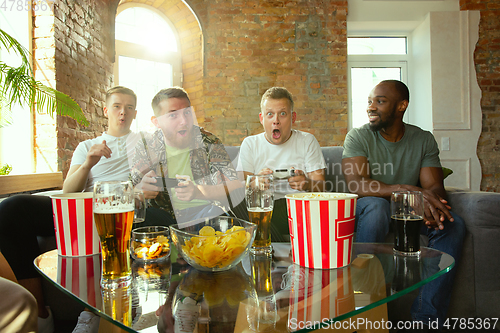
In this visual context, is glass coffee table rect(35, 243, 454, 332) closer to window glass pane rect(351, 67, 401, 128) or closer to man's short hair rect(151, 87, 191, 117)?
man's short hair rect(151, 87, 191, 117)

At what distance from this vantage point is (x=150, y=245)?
2.37ft

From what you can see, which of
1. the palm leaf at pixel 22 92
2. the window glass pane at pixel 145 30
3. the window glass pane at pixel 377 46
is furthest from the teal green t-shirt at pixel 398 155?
the window glass pane at pixel 145 30

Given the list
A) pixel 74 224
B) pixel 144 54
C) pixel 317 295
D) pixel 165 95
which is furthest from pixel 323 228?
pixel 144 54

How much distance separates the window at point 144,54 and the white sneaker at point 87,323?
264 cm

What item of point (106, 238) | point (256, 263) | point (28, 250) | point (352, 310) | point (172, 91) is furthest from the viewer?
point (172, 91)

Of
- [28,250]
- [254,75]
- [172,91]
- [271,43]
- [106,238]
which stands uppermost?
[271,43]

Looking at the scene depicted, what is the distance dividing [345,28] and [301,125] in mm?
1274

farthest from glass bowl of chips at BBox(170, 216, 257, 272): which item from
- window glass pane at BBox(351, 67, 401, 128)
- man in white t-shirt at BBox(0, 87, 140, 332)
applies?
window glass pane at BBox(351, 67, 401, 128)

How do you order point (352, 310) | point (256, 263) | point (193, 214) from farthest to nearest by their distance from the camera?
point (193, 214) < point (256, 263) < point (352, 310)

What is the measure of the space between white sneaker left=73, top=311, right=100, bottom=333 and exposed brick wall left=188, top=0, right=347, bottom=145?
281cm

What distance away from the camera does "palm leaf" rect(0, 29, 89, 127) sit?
167cm

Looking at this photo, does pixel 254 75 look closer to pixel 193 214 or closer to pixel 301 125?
pixel 301 125

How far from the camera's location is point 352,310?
0.41m

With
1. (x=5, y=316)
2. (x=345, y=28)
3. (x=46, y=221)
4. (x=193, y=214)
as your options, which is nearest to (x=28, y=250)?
(x=46, y=221)
